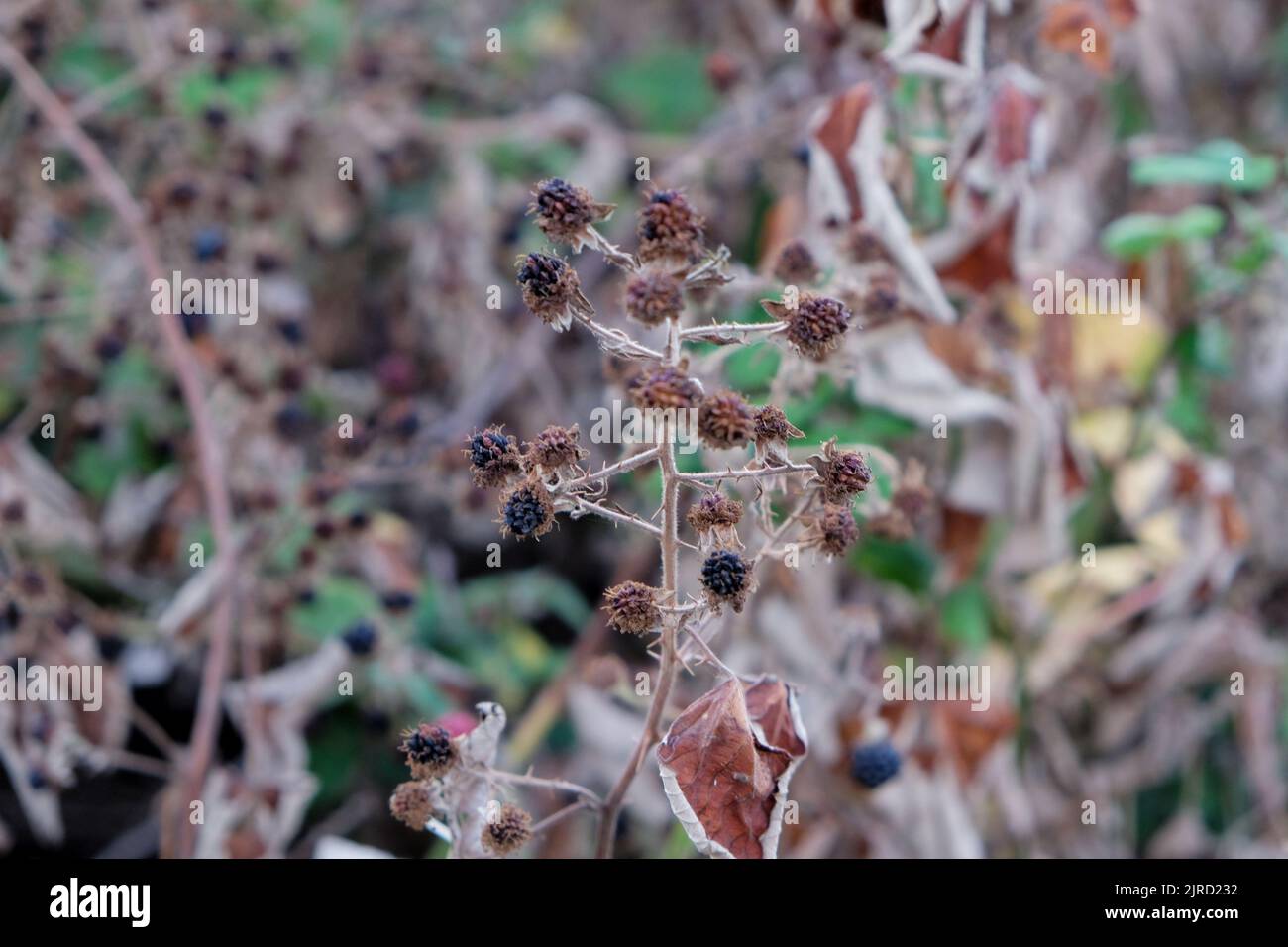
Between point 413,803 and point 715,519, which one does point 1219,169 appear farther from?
point 413,803

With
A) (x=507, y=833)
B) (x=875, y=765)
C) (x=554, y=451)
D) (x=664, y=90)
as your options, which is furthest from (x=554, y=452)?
(x=664, y=90)

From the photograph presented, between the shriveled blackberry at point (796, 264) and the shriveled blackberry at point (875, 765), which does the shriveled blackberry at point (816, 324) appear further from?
the shriveled blackberry at point (875, 765)

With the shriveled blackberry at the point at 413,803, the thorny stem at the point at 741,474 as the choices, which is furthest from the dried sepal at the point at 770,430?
the shriveled blackberry at the point at 413,803

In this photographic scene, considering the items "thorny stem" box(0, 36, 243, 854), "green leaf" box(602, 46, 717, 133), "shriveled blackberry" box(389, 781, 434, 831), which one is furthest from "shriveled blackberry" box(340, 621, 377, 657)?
"green leaf" box(602, 46, 717, 133)

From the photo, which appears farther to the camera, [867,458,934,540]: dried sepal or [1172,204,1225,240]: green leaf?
[1172,204,1225,240]: green leaf

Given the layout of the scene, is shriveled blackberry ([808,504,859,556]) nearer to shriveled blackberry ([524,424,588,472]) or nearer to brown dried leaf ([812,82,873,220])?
shriveled blackberry ([524,424,588,472])

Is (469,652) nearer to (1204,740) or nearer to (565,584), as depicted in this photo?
(565,584)
